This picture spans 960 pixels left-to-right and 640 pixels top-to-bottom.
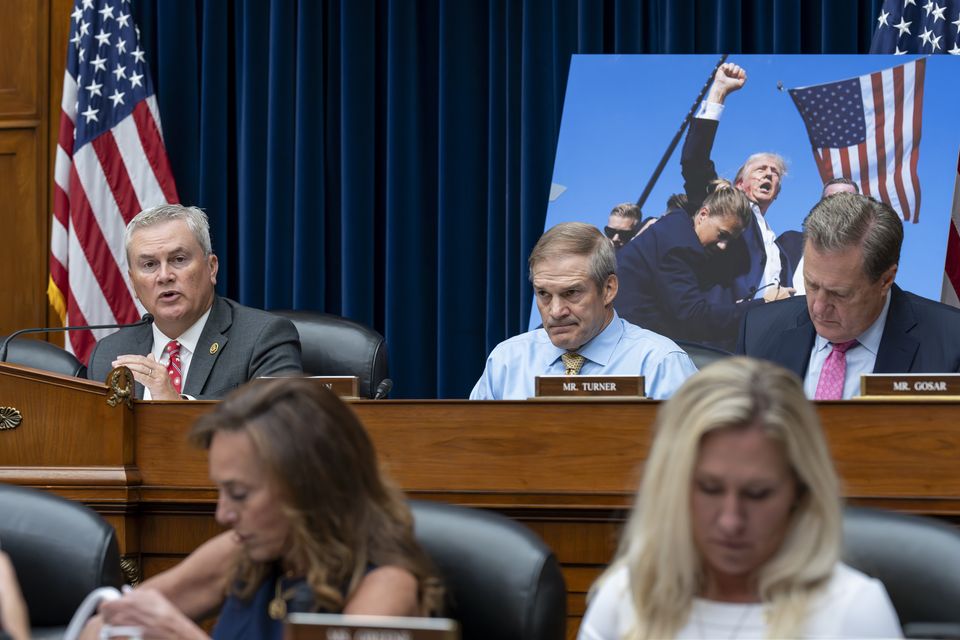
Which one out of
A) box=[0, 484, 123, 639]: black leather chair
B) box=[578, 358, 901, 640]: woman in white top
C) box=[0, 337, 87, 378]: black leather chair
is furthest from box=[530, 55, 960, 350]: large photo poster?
box=[578, 358, 901, 640]: woman in white top

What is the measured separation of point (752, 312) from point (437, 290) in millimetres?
2219

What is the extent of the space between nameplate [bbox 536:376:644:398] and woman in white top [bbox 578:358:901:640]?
1245 millimetres

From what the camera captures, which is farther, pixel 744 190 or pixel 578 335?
pixel 744 190

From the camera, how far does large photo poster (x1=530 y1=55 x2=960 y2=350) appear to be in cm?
495

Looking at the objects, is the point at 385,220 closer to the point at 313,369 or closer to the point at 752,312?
the point at 313,369

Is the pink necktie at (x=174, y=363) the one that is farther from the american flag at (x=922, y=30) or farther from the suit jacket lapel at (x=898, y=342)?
the american flag at (x=922, y=30)

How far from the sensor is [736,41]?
553cm

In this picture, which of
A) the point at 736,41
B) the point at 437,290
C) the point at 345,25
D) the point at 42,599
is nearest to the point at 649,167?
the point at 736,41

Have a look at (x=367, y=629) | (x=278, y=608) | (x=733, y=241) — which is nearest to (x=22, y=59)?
(x=733, y=241)

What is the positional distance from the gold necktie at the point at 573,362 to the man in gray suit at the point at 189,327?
0.76m

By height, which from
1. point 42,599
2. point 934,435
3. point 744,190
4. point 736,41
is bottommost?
point 42,599

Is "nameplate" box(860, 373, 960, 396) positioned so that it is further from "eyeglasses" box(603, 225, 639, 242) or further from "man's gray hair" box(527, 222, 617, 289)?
"eyeglasses" box(603, 225, 639, 242)

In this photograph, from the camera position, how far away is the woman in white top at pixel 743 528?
1.74m

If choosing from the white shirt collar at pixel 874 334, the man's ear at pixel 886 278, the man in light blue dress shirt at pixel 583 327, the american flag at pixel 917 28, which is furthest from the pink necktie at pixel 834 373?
the american flag at pixel 917 28
